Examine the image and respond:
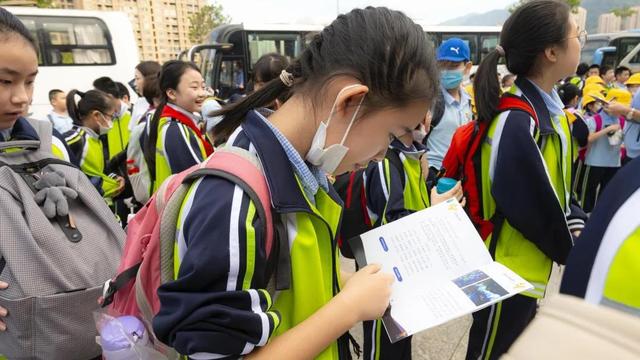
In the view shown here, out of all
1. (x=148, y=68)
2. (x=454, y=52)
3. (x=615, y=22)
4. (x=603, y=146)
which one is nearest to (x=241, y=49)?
(x=148, y=68)

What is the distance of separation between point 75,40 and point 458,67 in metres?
8.51

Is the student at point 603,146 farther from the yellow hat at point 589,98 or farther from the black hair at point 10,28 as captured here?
the black hair at point 10,28

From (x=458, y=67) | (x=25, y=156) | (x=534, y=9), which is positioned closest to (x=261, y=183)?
(x=25, y=156)

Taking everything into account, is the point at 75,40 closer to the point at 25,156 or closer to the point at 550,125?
the point at 25,156

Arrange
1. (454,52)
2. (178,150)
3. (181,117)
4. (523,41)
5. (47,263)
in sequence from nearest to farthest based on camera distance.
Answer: (47,263) < (523,41) < (178,150) < (181,117) < (454,52)

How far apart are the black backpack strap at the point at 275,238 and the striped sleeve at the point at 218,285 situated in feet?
0.04

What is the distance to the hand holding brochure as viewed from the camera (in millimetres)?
960

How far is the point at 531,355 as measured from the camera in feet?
1.49

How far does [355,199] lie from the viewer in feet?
5.63

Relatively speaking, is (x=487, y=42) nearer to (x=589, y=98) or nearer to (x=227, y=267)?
(x=589, y=98)

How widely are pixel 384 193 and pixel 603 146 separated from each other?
153 inches

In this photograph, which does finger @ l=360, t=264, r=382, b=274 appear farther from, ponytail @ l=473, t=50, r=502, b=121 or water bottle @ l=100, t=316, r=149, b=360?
ponytail @ l=473, t=50, r=502, b=121

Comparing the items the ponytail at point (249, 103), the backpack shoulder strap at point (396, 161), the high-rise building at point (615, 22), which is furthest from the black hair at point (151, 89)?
the high-rise building at point (615, 22)

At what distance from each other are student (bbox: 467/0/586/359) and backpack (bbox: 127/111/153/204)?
2.10 m
